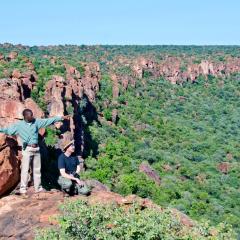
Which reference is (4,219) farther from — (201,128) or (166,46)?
(166,46)

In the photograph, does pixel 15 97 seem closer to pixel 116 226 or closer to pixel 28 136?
pixel 28 136

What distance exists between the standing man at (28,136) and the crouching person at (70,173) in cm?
65

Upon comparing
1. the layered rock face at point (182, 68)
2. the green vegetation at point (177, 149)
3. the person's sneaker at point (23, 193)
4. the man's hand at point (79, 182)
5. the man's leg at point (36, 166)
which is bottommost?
the green vegetation at point (177, 149)

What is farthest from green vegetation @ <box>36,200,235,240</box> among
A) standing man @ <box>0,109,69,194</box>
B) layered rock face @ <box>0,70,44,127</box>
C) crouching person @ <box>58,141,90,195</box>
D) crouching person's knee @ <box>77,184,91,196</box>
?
layered rock face @ <box>0,70,44,127</box>

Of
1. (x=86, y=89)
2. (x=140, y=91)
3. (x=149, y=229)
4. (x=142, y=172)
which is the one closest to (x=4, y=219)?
(x=149, y=229)

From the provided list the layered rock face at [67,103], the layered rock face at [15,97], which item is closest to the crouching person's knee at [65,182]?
the layered rock face at [15,97]

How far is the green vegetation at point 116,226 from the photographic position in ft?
30.9

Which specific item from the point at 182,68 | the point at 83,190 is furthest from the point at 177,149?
the point at 182,68

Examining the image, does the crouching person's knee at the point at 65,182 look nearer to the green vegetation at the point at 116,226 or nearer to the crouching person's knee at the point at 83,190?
the crouching person's knee at the point at 83,190

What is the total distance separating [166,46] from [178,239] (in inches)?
5274

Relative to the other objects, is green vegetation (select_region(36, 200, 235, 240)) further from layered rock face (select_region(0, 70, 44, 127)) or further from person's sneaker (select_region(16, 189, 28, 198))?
layered rock face (select_region(0, 70, 44, 127))

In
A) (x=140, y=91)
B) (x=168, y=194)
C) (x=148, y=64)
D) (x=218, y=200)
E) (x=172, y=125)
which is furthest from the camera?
(x=148, y=64)

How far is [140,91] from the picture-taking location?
229 feet

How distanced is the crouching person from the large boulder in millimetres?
1407
